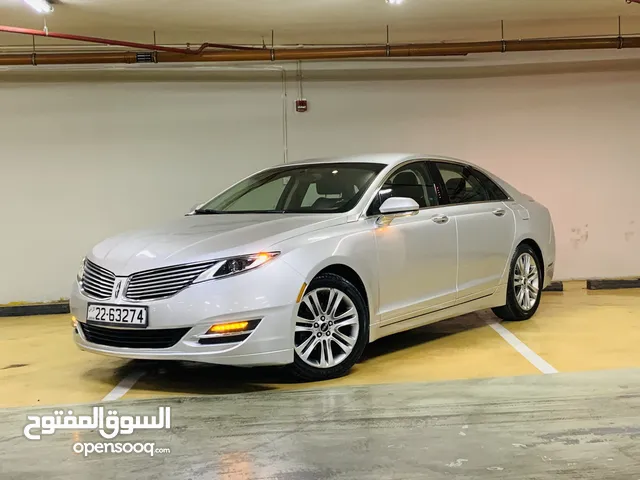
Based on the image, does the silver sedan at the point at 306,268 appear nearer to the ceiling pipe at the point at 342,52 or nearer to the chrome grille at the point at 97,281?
the chrome grille at the point at 97,281

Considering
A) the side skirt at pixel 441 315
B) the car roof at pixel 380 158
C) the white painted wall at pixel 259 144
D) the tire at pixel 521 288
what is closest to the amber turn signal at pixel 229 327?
the side skirt at pixel 441 315

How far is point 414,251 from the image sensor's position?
171 inches

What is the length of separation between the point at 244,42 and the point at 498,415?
18.1 feet

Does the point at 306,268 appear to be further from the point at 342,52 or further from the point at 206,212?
the point at 342,52

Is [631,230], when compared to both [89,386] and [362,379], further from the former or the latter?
[89,386]

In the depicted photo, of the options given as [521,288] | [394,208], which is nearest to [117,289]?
[394,208]

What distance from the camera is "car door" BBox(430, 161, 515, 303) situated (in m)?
4.80

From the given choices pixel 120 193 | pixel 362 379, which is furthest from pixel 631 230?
pixel 120 193

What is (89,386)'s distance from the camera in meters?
3.96

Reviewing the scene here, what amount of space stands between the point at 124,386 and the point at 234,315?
0.99 m

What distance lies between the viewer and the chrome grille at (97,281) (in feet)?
12.2

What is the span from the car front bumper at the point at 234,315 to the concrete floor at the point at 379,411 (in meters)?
0.23

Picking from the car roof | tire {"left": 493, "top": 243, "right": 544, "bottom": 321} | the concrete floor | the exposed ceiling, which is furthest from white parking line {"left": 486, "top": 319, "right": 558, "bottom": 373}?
the exposed ceiling

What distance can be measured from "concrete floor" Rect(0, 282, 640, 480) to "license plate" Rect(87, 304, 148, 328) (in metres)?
0.42
